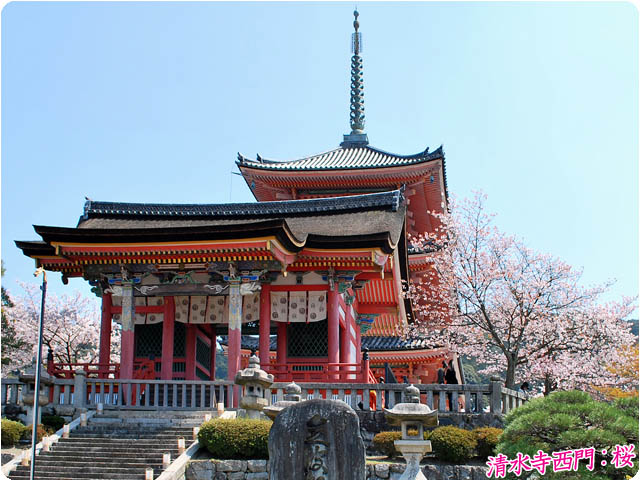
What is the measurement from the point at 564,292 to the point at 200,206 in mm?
12880

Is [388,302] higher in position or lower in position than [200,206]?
lower

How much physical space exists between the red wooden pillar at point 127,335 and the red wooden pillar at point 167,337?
154cm

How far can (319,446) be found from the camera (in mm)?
10695

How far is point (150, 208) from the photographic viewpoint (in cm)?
2694

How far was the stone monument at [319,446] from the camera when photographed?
10.6 m

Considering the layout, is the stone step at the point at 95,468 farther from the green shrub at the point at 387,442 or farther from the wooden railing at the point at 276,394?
the green shrub at the point at 387,442

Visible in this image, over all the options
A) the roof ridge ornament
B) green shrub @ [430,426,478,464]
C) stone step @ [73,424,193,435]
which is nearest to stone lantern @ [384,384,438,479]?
green shrub @ [430,426,478,464]

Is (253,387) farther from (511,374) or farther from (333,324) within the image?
(511,374)

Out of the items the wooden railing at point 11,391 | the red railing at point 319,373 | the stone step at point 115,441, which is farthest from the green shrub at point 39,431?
the red railing at point 319,373

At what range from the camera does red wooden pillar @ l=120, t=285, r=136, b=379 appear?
21.8 meters

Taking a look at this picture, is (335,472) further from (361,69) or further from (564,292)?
(361,69)

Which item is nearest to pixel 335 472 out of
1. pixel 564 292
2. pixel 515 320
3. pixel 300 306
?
pixel 300 306

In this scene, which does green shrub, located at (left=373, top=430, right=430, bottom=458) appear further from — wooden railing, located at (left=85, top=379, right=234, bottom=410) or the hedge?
the hedge

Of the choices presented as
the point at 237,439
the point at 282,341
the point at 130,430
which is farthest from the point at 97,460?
the point at 282,341
